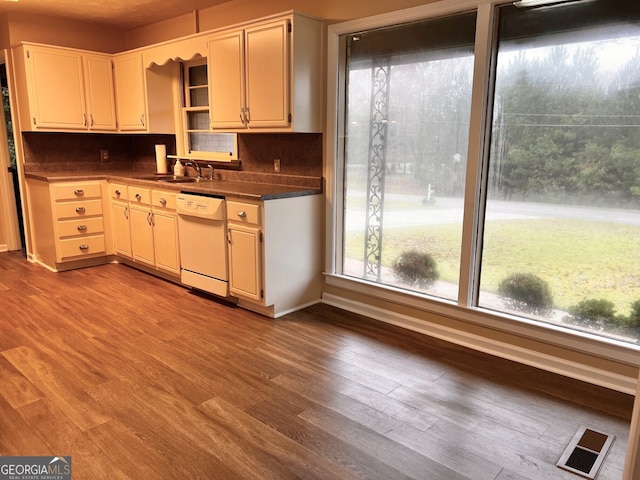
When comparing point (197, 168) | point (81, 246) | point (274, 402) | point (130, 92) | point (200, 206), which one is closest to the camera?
point (274, 402)

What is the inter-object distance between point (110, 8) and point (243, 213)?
108 inches

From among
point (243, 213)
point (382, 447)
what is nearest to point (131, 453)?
point (382, 447)

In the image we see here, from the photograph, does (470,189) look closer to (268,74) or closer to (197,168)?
(268,74)

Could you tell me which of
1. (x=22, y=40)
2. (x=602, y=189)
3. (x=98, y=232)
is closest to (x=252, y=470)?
(x=602, y=189)

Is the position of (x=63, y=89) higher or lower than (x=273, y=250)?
higher

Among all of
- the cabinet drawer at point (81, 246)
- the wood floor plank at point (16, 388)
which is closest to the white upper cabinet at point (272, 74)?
the cabinet drawer at point (81, 246)

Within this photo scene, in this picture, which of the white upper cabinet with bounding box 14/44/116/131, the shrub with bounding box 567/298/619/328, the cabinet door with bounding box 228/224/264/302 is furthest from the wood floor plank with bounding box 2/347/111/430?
the white upper cabinet with bounding box 14/44/116/131

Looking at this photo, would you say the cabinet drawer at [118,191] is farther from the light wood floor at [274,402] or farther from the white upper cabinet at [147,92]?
the light wood floor at [274,402]

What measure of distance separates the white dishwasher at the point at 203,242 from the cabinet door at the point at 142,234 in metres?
0.53

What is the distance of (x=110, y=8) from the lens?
4.52 metres

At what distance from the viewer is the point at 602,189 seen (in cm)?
251

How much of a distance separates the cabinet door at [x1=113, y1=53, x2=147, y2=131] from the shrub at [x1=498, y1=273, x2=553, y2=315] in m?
3.82

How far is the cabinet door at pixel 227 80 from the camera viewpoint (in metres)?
3.64

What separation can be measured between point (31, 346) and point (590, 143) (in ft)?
11.6
